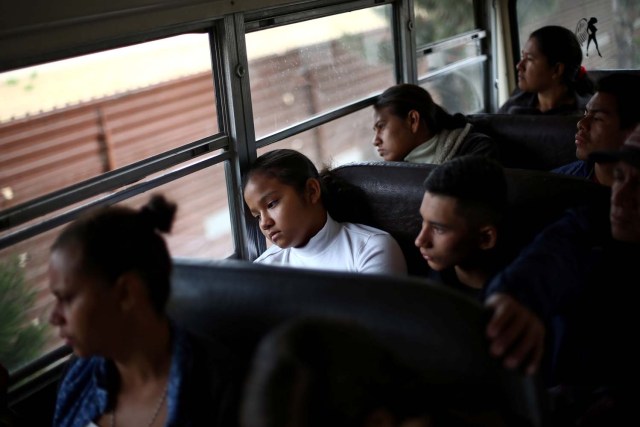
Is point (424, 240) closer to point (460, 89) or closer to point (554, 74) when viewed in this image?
point (554, 74)

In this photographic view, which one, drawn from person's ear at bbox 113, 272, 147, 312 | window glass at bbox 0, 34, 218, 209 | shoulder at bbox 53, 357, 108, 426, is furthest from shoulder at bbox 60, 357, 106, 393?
window glass at bbox 0, 34, 218, 209

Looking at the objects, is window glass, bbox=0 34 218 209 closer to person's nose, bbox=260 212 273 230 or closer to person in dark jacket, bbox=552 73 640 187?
person's nose, bbox=260 212 273 230

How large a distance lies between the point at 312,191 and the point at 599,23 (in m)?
2.74

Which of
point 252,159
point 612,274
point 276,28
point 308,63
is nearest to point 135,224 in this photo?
point 612,274

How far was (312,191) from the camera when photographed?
2332mm

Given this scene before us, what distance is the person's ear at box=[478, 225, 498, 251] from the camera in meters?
1.76

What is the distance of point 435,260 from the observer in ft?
5.81

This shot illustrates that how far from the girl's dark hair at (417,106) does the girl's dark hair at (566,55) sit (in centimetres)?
82

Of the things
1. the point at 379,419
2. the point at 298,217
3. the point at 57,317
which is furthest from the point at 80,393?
the point at 298,217

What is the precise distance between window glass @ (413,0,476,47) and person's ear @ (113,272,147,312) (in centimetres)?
267

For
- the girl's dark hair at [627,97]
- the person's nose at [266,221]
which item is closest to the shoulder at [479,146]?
the girl's dark hair at [627,97]

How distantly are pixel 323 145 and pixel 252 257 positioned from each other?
2.24 feet

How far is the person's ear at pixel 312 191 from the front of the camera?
2326 millimetres

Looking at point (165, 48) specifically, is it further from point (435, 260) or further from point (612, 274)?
point (612, 274)
